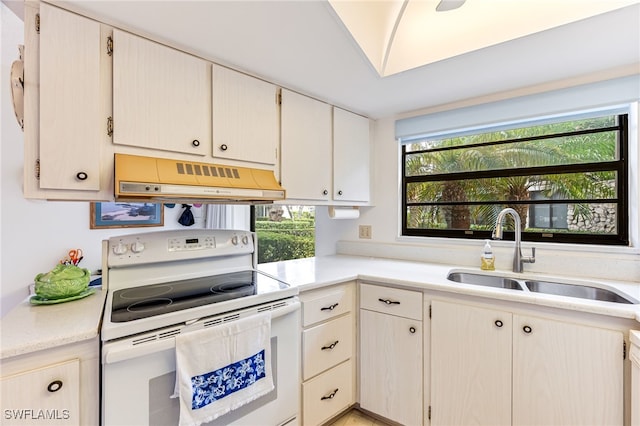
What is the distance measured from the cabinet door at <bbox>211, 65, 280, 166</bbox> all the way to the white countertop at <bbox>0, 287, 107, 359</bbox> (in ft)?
2.92

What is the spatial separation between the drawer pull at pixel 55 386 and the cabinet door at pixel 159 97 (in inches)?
35.4

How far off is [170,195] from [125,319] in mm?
496

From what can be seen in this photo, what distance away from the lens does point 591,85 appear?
169cm

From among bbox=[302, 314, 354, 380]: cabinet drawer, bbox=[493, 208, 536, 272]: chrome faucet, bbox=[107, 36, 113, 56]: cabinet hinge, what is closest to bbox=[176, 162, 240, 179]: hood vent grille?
bbox=[107, 36, 113, 56]: cabinet hinge

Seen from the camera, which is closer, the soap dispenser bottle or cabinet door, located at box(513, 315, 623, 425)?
cabinet door, located at box(513, 315, 623, 425)

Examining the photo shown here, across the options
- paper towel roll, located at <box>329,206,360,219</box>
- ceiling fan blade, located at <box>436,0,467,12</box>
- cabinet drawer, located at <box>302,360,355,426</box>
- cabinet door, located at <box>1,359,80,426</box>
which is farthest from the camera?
paper towel roll, located at <box>329,206,360,219</box>

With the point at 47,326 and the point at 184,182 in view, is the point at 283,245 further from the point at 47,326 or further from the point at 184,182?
the point at 47,326

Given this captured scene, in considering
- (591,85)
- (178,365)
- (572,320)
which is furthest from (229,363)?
(591,85)

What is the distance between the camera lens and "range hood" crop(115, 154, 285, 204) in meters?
1.19

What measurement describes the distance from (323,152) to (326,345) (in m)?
1.27

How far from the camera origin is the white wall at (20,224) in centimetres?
219

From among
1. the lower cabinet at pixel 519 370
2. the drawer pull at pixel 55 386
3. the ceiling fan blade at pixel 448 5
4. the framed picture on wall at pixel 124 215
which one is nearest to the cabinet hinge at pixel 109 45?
the drawer pull at pixel 55 386

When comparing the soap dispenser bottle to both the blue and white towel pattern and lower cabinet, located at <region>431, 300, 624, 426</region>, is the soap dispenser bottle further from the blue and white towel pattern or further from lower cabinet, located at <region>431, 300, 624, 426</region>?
the blue and white towel pattern

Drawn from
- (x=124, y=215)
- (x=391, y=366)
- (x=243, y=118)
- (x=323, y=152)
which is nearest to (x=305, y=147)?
(x=323, y=152)
